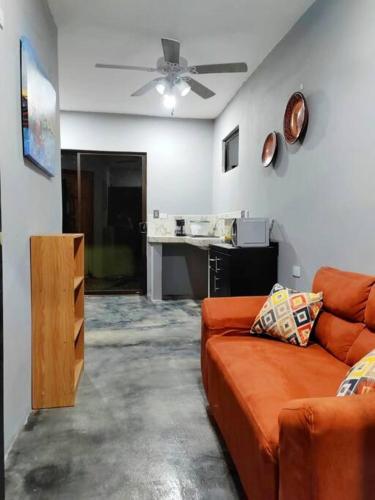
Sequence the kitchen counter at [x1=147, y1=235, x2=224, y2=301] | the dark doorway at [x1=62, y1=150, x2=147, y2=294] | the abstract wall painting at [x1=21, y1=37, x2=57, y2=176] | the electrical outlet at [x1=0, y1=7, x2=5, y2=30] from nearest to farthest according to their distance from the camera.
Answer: the electrical outlet at [x1=0, y1=7, x2=5, y2=30] → the abstract wall painting at [x1=21, y1=37, x2=57, y2=176] → the kitchen counter at [x1=147, y1=235, x2=224, y2=301] → the dark doorway at [x1=62, y1=150, x2=147, y2=294]

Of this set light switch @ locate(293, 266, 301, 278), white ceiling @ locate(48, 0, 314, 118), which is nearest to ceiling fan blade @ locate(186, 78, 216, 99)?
white ceiling @ locate(48, 0, 314, 118)

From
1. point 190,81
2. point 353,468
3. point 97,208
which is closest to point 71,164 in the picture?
point 97,208

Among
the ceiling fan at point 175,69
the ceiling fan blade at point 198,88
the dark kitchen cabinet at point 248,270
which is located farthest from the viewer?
the ceiling fan blade at point 198,88

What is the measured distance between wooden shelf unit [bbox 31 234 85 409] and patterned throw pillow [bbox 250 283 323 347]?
118cm

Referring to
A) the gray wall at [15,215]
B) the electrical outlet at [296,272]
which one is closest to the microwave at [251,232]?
the electrical outlet at [296,272]

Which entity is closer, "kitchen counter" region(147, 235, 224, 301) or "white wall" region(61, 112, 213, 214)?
"kitchen counter" region(147, 235, 224, 301)

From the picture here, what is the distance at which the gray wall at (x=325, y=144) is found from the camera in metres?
2.12

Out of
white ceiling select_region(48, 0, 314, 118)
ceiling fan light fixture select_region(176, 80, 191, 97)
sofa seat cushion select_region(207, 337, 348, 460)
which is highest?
white ceiling select_region(48, 0, 314, 118)

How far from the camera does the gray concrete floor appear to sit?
62.0 inches

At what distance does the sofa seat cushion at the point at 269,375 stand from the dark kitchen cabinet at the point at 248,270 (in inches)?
41.0

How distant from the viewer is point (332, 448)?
966 mm

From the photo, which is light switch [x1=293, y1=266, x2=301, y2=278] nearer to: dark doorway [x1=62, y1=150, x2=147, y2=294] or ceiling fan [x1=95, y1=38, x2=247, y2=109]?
ceiling fan [x1=95, y1=38, x2=247, y2=109]

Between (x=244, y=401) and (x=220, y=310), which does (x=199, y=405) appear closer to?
(x=220, y=310)

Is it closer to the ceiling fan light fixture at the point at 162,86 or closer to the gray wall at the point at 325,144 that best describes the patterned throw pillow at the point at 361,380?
the gray wall at the point at 325,144
